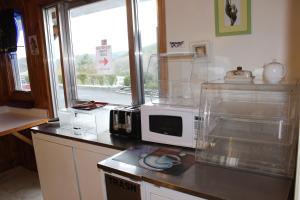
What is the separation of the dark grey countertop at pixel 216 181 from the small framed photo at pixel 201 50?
790mm

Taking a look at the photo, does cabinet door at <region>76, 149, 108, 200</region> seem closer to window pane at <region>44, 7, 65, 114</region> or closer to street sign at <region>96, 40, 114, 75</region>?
street sign at <region>96, 40, 114, 75</region>

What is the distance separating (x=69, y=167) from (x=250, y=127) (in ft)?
4.70

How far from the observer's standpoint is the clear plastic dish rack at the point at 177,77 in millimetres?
1798

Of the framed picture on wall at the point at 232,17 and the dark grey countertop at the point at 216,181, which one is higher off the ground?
the framed picture on wall at the point at 232,17

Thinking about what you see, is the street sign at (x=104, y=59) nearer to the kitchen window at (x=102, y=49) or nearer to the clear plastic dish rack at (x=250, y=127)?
the kitchen window at (x=102, y=49)

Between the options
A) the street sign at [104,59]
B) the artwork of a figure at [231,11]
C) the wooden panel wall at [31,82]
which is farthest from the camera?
the wooden panel wall at [31,82]

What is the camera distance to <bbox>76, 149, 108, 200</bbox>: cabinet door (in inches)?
71.4

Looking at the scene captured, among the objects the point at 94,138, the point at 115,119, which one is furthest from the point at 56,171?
the point at 115,119

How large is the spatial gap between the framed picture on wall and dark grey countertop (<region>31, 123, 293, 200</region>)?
889mm

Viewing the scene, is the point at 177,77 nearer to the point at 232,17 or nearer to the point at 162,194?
the point at 232,17

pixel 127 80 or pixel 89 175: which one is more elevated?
pixel 127 80

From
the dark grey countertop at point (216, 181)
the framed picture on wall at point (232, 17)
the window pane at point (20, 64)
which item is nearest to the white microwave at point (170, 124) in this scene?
the dark grey countertop at point (216, 181)

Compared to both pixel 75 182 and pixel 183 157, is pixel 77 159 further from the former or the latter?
pixel 183 157

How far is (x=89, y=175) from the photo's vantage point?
1.87 m
